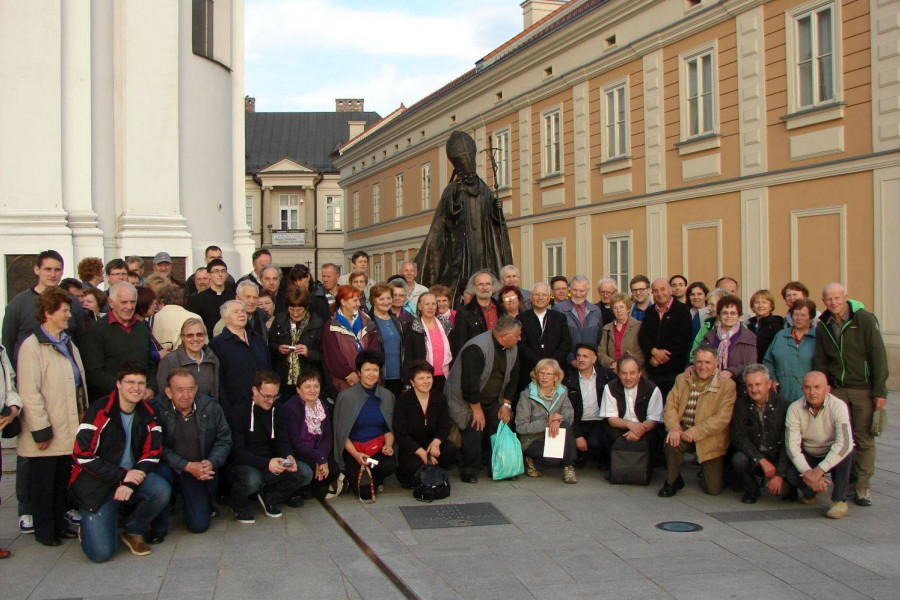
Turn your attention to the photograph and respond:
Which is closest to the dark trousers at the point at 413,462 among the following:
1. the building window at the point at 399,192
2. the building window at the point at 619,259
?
the building window at the point at 619,259

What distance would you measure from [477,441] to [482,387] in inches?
20.0

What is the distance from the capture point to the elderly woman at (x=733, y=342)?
8531 millimetres

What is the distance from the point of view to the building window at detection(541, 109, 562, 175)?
2614 cm

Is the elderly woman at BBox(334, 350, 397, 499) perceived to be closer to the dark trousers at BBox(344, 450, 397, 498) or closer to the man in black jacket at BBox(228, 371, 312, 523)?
the dark trousers at BBox(344, 450, 397, 498)

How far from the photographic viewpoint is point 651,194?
21.8 metres

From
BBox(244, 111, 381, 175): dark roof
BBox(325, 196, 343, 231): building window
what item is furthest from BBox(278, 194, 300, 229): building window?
BBox(244, 111, 381, 175): dark roof

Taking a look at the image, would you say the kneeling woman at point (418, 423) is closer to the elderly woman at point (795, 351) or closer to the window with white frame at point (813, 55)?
the elderly woman at point (795, 351)

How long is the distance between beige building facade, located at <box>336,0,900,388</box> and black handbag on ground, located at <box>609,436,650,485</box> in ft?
20.5

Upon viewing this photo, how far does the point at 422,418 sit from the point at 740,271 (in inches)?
489

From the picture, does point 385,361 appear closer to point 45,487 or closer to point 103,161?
point 45,487

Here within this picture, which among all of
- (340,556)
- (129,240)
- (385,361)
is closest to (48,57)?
(129,240)

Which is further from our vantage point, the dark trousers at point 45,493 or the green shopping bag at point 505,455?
the green shopping bag at point 505,455

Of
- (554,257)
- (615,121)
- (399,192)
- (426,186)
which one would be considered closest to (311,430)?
(615,121)

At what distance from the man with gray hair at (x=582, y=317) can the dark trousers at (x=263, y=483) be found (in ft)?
11.1
